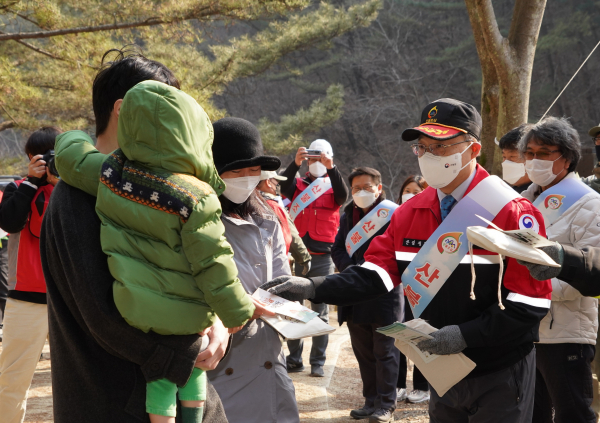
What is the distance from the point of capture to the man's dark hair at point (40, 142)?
14.0 ft

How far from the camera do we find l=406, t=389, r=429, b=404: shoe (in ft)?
18.4

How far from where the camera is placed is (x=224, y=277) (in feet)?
5.15

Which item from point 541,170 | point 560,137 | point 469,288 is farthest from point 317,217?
point 469,288

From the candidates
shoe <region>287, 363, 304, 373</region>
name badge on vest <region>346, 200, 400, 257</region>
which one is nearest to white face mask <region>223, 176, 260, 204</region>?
name badge on vest <region>346, 200, 400, 257</region>

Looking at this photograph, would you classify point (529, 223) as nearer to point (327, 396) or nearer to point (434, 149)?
point (434, 149)

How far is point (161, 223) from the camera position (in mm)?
1536

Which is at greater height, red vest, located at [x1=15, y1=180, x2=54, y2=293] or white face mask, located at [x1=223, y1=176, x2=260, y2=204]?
white face mask, located at [x1=223, y1=176, x2=260, y2=204]

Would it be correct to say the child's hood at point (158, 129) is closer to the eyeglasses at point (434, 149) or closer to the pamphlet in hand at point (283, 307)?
the pamphlet in hand at point (283, 307)

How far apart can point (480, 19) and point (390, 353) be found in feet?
12.8

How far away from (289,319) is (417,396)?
3.64 m

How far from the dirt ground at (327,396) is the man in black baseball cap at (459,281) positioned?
279 centimetres

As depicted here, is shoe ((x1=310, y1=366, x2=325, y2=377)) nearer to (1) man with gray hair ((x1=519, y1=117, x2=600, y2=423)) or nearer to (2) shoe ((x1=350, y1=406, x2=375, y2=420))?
(2) shoe ((x1=350, y1=406, x2=375, y2=420))

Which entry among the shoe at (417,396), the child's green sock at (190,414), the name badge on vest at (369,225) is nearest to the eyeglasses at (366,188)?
the name badge on vest at (369,225)

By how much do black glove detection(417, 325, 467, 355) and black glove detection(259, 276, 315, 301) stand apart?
1.96 feet
